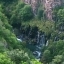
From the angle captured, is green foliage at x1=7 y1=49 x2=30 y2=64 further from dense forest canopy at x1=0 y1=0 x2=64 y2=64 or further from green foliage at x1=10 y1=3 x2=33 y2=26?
green foliage at x1=10 y1=3 x2=33 y2=26

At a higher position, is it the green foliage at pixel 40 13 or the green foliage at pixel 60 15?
the green foliage at pixel 40 13

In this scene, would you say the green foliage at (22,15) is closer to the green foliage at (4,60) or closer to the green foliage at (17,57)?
the green foliage at (17,57)

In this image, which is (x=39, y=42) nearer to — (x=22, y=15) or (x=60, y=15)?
(x=60, y=15)

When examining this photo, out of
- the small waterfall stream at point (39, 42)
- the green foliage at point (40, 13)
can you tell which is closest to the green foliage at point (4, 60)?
the small waterfall stream at point (39, 42)

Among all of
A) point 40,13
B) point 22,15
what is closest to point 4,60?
point 40,13

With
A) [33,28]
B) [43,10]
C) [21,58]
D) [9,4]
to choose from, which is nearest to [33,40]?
[33,28]

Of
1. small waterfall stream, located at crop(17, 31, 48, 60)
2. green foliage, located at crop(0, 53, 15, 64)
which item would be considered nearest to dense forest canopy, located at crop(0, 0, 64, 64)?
small waterfall stream, located at crop(17, 31, 48, 60)

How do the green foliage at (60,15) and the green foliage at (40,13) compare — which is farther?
the green foliage at (40,13)

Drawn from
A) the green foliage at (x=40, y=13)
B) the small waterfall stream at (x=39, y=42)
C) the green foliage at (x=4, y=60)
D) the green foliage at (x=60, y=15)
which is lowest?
the green foliage at (x=4, y=60)

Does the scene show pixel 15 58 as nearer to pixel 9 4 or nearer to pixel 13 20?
pixel 13 20
